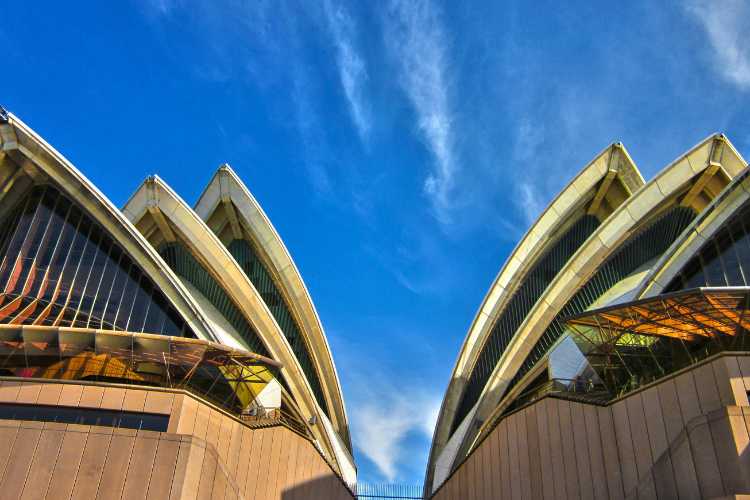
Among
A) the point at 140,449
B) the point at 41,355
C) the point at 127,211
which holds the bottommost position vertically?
the point at 140,449

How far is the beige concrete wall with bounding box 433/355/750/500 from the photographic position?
1162 centimetres

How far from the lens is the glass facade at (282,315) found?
30000 mm

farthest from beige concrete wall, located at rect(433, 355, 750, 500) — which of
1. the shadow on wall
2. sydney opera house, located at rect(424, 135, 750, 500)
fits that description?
the shadow on wall

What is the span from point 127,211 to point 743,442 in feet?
74.5

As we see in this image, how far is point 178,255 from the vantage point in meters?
28.2

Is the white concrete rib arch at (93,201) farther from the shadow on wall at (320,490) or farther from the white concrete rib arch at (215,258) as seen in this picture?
the shadow on wall at (320,490)

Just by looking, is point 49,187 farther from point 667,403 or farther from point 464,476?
point 667,403

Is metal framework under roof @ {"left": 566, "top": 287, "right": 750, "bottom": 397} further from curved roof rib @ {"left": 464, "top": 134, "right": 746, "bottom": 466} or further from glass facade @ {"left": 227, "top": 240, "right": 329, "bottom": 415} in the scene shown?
glass facade @ {"left": 227, "top": 240, "right": 329, "bottom": 415}

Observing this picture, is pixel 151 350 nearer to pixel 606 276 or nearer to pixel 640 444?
pixel 640 444

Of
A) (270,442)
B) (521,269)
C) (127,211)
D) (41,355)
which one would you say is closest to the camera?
(41,355)

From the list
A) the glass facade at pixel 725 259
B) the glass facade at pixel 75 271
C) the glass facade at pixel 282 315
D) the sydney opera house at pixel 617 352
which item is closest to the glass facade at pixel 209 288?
the glass facade at pixel 282 315

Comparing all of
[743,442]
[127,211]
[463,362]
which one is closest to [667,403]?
[743,442]

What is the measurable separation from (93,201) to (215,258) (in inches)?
207

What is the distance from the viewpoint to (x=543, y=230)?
28.0 meters
